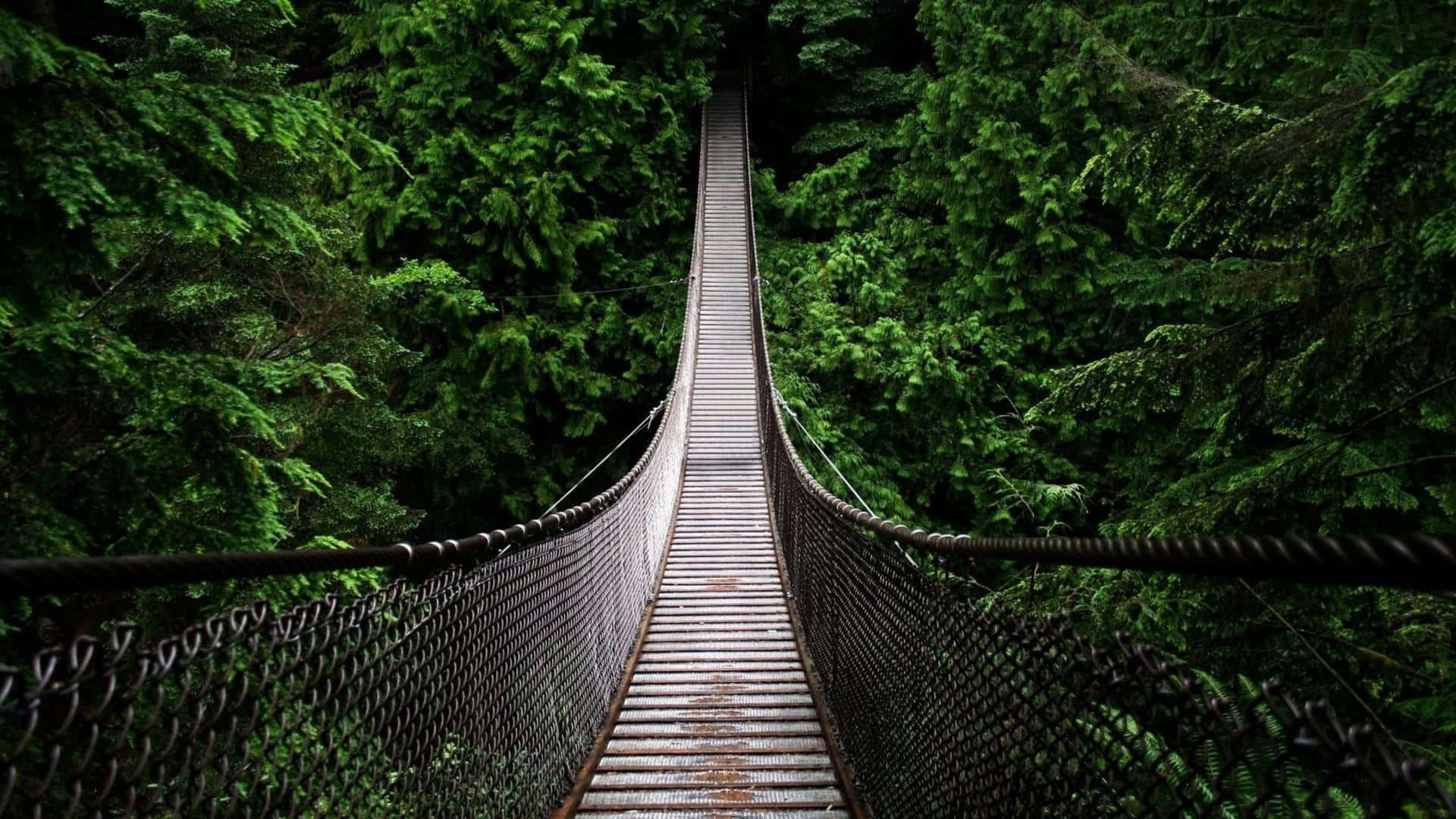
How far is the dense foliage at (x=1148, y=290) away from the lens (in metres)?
3.05

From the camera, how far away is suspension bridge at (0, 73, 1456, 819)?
875mm

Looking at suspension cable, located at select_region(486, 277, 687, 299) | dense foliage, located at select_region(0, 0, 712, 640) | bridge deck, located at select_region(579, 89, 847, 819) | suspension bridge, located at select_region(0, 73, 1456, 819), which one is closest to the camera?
suspension bridge, located at select_region(0, 73, 1456, 819)

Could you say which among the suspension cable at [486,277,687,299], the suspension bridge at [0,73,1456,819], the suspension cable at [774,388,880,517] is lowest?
the suspension cable at [774,388,880,517]

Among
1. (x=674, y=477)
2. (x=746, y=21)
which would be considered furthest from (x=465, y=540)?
(x=746, y=21)

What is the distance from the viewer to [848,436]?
10727 millimetres

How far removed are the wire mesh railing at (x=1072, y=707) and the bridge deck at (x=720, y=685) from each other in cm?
29

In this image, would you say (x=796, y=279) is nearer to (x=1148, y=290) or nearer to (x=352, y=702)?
(x=1148, y=290)

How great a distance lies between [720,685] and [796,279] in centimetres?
947

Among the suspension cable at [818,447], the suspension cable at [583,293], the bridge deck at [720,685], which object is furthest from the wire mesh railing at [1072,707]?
the suspension cable at [583,293]

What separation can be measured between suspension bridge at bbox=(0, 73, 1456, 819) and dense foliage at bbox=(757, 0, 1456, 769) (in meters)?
0.41

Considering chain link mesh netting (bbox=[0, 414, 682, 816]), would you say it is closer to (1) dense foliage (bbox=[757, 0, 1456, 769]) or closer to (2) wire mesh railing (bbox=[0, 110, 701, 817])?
(2) wire mesh railing (bbox=[0, 110, 701, 817])

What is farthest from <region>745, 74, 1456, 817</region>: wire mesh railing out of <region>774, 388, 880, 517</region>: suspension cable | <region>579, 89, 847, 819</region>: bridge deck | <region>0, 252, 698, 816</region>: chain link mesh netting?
<region>774, 388, 880, 517</region>: suspension cable

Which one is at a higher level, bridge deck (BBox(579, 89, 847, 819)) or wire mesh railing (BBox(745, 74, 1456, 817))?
wire mesh railing (BBox(745, 74, 1456, 817))

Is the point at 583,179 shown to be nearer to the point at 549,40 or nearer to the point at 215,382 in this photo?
the point at 549,40
